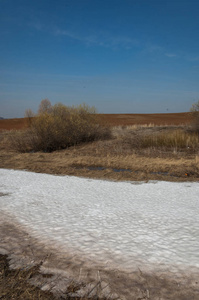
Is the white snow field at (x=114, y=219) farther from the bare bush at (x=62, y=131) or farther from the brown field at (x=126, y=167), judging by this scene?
the bare bush at (x=62, y=131)

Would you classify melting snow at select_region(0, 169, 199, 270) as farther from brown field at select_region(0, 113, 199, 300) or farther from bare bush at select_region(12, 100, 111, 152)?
bare bush at select_region(12, 100, 111, 152)

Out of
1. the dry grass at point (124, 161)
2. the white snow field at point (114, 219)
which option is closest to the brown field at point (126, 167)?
the dry grass at point (124, 161)

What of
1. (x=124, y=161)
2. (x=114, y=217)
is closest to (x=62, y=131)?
(x=124, y=161)

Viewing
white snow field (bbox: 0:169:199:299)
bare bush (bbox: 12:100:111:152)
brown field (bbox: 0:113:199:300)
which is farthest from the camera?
bare bush (bbox: 12:100:111:152)

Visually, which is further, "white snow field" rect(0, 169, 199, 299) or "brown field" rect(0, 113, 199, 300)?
"white snow field" rect(0, 169, 199, 299)

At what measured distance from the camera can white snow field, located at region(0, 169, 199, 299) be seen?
301cm

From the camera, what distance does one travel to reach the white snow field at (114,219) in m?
3.01

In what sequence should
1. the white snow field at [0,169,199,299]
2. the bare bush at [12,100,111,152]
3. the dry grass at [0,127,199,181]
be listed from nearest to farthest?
the white snow field at [0,169,199,299]
the dry grass at [0,127,199,181]
the bare bush at [12,100,111,152]

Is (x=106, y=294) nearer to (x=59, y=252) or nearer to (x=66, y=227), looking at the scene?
(x=59, y=252)

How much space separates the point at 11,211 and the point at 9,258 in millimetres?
1575

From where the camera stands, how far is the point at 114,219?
13.7 ft

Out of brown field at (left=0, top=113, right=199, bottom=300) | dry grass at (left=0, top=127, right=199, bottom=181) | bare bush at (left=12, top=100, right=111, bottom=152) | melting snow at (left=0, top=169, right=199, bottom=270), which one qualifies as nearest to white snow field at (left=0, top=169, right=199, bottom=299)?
melting snow at (left=0, top=169, right=199, bottom=270)

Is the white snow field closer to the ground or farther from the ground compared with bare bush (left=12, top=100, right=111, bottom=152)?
closer to the ground

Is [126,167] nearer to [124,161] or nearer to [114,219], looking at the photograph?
[124,161]
